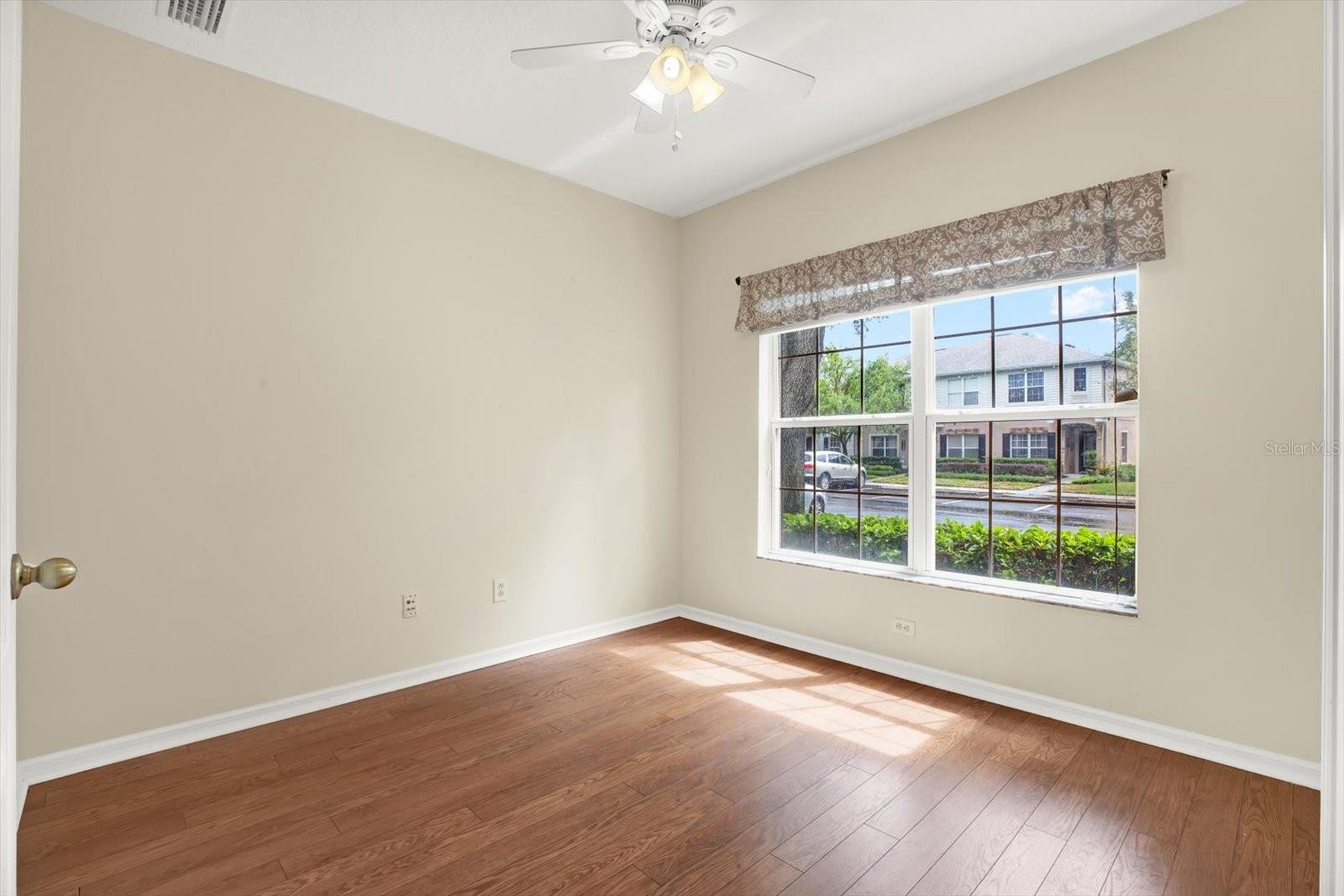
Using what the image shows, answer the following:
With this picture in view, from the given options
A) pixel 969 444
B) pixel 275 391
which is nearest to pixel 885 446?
pixel 969 444

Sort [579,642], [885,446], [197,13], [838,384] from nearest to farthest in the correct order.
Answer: [197,13], [885,446], [838,384], [579,642]

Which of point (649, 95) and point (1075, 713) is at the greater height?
point (649, 95)

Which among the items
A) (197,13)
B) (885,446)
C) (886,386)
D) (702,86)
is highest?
(197,13)

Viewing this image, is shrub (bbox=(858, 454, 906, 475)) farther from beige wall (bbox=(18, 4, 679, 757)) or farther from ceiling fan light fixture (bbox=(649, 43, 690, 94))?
ceiling fan light fixture (bbox=(649, 43, 690, 94))

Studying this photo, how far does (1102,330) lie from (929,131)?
1.29 meters

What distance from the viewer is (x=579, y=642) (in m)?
4.04

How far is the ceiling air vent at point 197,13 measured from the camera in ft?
8.05

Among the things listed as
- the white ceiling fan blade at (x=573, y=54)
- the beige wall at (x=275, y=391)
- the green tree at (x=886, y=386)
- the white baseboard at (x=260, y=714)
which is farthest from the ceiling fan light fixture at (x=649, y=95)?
the white baseboard at (x=260, y=714)

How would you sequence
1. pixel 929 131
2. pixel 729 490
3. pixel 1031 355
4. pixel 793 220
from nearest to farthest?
1. pixel 1031 355
2. pixel 929 131
3. pixel 793 220
4. pixel 729 490

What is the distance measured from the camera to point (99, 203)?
8.33ft

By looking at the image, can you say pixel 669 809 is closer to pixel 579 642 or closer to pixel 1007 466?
pixel 579 642

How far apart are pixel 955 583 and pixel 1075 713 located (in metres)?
0.72

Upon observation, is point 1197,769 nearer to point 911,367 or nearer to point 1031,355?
point 1031,355

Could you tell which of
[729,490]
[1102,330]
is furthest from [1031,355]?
[729,490]
